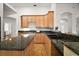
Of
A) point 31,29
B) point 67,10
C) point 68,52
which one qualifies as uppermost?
point 67,10

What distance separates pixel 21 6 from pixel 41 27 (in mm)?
277

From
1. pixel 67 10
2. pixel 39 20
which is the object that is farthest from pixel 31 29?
pixel 67 10

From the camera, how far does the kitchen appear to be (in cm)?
111

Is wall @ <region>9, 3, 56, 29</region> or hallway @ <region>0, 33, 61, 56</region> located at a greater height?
wall @ <region>9, 3, 56, 29</region>

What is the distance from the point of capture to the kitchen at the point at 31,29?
111 centimetres

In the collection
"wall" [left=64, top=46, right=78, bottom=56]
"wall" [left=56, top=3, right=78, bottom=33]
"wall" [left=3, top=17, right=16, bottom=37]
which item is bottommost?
"wall" [left=64, top=46, right=78, bottom=56]

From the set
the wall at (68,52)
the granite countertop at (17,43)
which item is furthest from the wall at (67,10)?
the granite countertop at (17,43)

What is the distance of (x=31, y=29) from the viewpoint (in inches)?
44.6

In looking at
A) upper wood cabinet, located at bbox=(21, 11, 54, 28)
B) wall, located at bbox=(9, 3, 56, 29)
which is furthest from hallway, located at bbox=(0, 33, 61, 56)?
wall, located at bbox=(9, 3, 56, 29)

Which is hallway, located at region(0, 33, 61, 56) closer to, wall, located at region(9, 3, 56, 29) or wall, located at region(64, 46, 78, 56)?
wall, located at region(64, 46, 78, 56)

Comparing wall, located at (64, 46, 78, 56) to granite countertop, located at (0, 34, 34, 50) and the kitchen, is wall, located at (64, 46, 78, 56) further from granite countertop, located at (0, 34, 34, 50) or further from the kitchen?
granite countertop, located at (0, 34, 34, 50)

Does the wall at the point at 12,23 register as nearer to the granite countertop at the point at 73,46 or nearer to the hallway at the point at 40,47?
the hallway at the point at 40,47

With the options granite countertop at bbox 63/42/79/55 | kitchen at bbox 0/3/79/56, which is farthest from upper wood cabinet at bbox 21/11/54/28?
granite countertop at bbox 63/42/79/55

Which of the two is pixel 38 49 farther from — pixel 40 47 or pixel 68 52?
pixel 68 52
